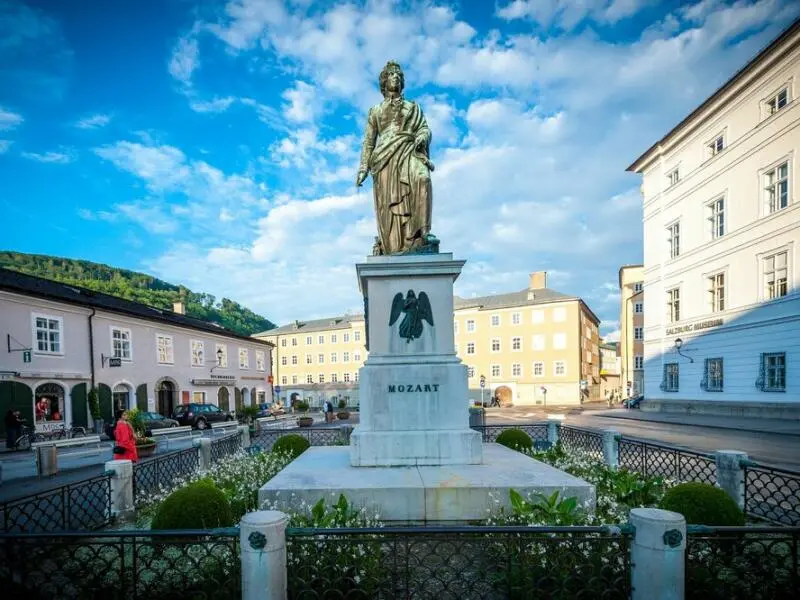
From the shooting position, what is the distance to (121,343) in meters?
29.4

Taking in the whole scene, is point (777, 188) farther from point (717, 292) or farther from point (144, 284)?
point (144, 284)

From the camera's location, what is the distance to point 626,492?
6.98 m

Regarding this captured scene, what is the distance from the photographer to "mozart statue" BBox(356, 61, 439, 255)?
27.0ft

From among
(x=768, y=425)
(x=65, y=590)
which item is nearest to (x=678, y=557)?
(x=65, y=590)

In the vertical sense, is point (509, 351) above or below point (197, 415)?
above

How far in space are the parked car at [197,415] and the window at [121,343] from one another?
4943 mm

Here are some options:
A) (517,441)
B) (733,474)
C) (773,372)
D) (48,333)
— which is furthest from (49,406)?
(773,372)

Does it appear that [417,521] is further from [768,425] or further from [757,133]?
[757,133]

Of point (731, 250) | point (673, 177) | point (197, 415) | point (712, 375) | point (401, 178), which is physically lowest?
point (197, 415)

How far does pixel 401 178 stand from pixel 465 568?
6.38 metres

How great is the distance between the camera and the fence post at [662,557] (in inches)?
137

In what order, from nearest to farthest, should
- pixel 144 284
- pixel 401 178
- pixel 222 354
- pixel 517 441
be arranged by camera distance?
pixel 401 178
pixel 517 441
pixel 222 354
pixel 144 284

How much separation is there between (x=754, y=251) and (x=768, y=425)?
362 inches

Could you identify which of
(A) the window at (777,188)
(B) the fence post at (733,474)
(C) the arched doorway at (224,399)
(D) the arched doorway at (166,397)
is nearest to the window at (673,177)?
(A) the window at (777,188)
